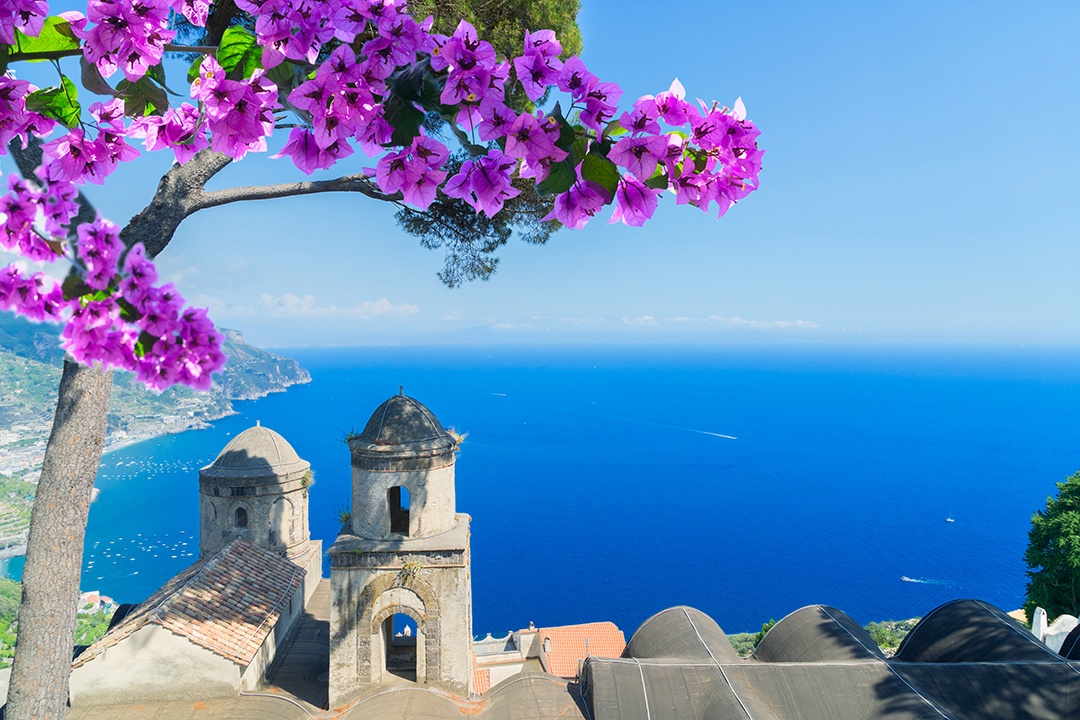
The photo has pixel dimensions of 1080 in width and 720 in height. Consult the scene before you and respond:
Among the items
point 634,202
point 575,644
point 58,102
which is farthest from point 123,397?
point 634,202

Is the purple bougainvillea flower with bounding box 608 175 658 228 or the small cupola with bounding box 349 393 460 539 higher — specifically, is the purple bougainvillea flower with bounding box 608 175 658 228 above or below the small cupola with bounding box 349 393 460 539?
above

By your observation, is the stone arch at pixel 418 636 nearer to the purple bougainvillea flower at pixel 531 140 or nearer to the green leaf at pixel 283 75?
the green leaf at pixel 283 75

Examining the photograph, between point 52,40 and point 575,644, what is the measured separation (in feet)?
84.9

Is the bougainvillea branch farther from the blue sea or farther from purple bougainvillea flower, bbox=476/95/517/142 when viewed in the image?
the blue sea

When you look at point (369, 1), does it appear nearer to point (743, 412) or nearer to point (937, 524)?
point (937, 524)

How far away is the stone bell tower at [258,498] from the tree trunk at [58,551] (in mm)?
13018

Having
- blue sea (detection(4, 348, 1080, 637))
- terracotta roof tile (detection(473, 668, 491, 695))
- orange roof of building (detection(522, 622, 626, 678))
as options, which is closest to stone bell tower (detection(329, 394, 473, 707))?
terracotta roof tile (detection(473, 668, 491, 695))

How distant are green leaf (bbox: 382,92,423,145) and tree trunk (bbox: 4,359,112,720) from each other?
10.5 ft

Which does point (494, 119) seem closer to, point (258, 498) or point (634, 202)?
point (634, 202)

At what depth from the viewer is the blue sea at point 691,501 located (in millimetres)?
48344

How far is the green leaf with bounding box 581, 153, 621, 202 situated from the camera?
4.97ft

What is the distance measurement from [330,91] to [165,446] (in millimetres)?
103014

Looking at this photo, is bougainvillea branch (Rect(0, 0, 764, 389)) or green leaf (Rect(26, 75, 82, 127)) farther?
green leaf (Rect(26, 75, 82, 127))

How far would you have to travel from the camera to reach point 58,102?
6.43 ft
